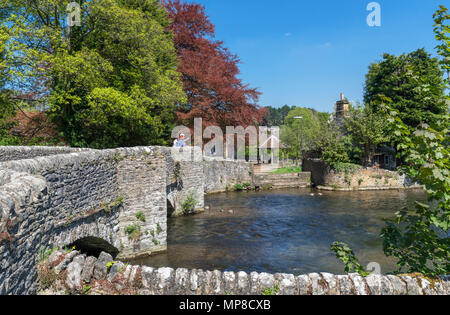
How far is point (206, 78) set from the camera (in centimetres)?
A: 2627

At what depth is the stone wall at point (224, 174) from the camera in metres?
27.6

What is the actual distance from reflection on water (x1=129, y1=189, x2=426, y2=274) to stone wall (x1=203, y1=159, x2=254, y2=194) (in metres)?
2.82

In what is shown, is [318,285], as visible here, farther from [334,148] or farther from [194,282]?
[334,148]

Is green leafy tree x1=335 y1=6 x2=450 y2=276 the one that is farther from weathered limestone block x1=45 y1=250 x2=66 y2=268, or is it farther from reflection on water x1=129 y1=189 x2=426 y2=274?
reflection on water x1=129 y1=189 x2=426 y2=274

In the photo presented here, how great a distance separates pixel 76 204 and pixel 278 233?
10.3 metres

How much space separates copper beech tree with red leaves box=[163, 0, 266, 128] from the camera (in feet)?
86.9

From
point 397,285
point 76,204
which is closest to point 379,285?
point 397,285

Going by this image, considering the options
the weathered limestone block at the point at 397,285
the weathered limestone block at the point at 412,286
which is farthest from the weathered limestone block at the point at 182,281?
the weathered limestone block at the point at 412,286

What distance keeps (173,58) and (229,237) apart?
15.5 metres

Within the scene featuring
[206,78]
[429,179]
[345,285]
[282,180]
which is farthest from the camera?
[282,180]
